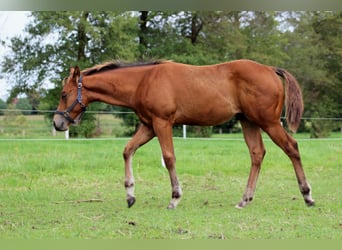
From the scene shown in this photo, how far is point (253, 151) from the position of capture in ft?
17.7

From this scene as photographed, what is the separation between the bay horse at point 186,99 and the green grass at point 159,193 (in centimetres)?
40

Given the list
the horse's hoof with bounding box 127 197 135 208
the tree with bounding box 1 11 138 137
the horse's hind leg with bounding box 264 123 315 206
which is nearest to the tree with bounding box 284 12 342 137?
the tree with bounding box 1 11 138 137

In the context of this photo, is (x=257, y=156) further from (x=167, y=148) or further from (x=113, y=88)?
(x=113, y=88)

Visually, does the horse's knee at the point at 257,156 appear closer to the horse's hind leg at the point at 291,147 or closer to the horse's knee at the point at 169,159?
the horse's hind leg at the point at 291,147

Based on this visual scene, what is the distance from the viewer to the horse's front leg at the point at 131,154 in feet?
17.0

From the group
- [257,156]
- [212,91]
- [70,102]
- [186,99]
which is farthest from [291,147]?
[70,102]

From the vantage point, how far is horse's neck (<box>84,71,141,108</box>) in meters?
5.30

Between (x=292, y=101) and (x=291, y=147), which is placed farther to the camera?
(x=292, y=101)

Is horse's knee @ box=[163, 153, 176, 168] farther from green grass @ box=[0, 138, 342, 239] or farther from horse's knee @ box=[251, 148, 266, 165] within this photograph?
horse's knee @ box=[251, 148, 266, 165]

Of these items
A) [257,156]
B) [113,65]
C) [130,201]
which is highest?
[113,65]

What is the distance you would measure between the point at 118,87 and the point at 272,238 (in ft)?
7.68

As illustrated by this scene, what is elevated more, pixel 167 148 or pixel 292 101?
pixel 292 101

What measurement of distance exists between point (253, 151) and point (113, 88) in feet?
5.35

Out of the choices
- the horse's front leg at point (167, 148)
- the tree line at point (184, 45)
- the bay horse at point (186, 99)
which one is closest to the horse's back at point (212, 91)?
the bay horse at point (186, 99)
